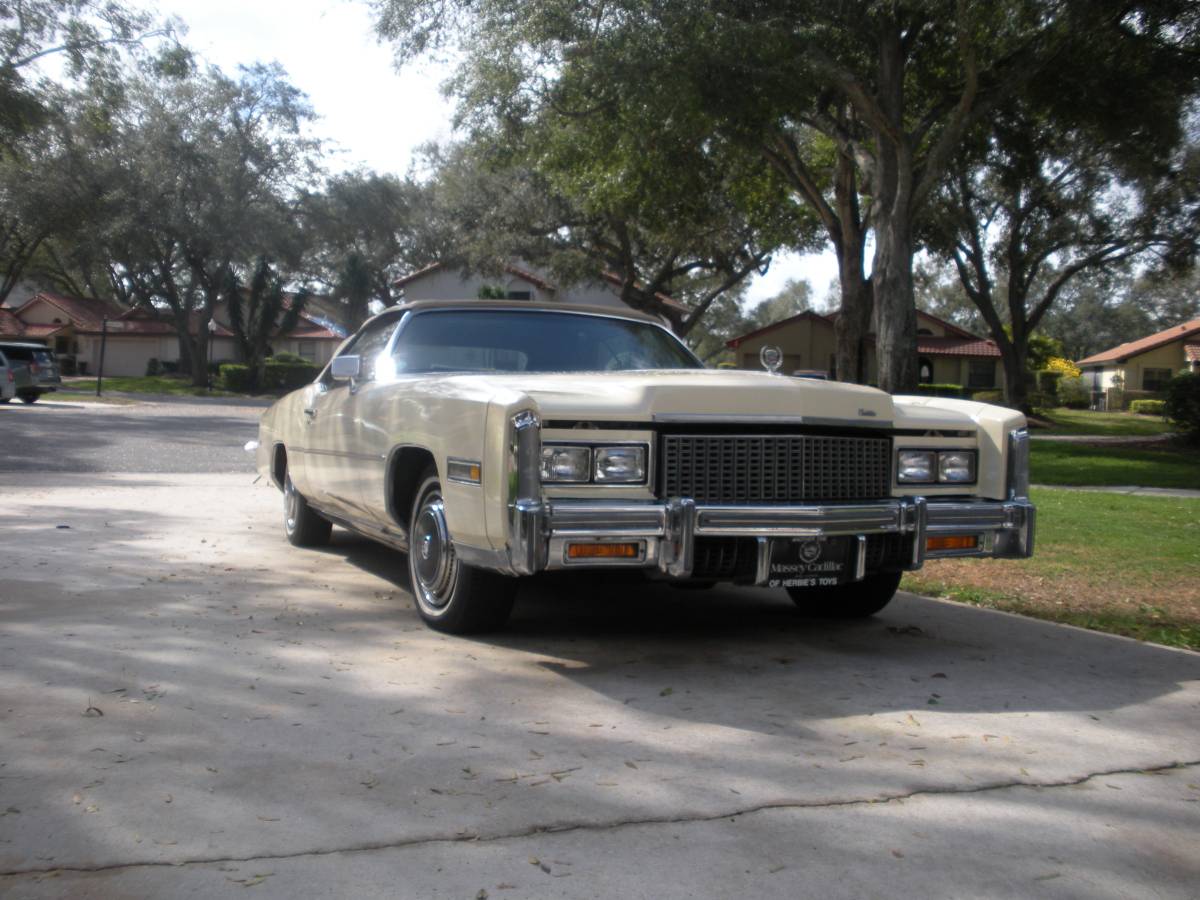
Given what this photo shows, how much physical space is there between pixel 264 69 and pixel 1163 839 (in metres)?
49.3

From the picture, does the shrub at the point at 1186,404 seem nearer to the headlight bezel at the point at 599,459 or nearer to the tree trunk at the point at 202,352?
the headlight bezel at the point at 599,459

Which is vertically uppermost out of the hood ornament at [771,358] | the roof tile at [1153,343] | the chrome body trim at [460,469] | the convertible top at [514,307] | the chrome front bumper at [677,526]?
the roof tile at [1153,343]

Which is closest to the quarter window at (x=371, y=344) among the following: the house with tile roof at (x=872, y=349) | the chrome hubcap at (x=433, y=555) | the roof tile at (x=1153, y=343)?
the chrome hubcap at (x=433, y=555)

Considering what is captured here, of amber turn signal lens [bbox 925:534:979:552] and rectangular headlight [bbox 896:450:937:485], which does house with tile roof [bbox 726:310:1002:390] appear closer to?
rectangular headlight [bbox 896:450:937:485]

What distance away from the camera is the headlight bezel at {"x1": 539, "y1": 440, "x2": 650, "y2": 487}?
198 inches

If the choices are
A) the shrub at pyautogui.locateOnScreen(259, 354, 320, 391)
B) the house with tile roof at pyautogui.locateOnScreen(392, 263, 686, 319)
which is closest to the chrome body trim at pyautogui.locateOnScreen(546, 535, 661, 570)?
the house with tile roof at pyautogui.locateOnScreen(392, 263, 686, 319)

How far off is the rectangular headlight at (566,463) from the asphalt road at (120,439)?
1071cm

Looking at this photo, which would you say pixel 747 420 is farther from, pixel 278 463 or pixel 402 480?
pixel 278 463

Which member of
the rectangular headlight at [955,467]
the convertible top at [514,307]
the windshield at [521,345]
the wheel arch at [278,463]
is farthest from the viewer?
the wheel arch at [278,463]

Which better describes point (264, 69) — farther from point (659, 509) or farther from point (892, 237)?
point (659, 509)

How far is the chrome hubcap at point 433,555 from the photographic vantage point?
18.6 ft

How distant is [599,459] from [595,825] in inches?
77.1

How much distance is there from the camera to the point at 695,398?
5156 mm

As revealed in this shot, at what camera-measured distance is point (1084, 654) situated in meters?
5.83
